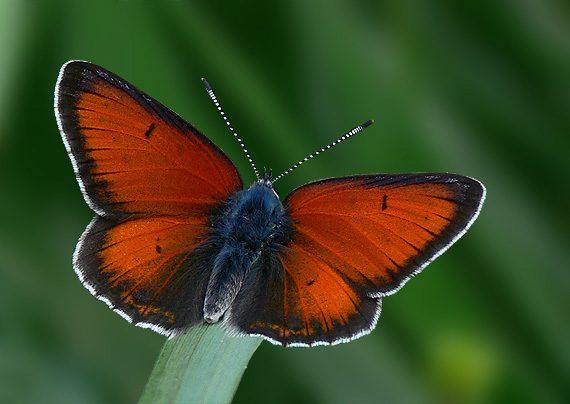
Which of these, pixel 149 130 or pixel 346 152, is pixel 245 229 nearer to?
pixel 149 130

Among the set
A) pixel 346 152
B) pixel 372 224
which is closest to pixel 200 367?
pixel 372 224

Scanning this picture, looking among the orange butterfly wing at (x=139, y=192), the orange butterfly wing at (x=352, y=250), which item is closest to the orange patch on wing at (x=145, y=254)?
the orange butterfly wing at (x=139, y=192)

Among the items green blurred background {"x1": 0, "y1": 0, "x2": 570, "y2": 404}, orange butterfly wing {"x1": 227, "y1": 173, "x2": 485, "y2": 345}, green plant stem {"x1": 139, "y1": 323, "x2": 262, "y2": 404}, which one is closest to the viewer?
green plant stem {"x1": 139, "y1": 323, "x2": 262, "y2": 404}

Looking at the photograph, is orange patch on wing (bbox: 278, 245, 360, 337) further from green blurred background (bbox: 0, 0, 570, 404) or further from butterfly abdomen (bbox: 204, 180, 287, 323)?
green blurred background (bbox: 0, 0, 570, 404)

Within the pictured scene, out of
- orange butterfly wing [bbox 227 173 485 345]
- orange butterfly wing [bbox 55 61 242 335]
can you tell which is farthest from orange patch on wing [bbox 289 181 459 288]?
orange butterfly wing [bbox 55 61 242 335]

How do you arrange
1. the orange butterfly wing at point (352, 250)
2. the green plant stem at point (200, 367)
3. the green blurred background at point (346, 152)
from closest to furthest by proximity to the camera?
the green plant stem at point (200, 367) → the orange butterfly wing at point (352, 250) → the green blurred background at point (346, 152)

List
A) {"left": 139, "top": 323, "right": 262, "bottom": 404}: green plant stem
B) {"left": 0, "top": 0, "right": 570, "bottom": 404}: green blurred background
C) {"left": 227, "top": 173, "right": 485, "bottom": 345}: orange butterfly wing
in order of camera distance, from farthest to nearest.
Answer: {"left": 0, "top": 0, "right": 570, "bottom": 404}: green blurred background → {"left": 227, "top": 173, "right": 485, "bottom": 345}: orange butterfly wing → {"left": 139, "top": 323, "right": 262, "bottom": 404}: green plant stem

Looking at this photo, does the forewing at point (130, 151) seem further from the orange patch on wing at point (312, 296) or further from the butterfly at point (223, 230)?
the orange patch on wing at point (312, 296)
